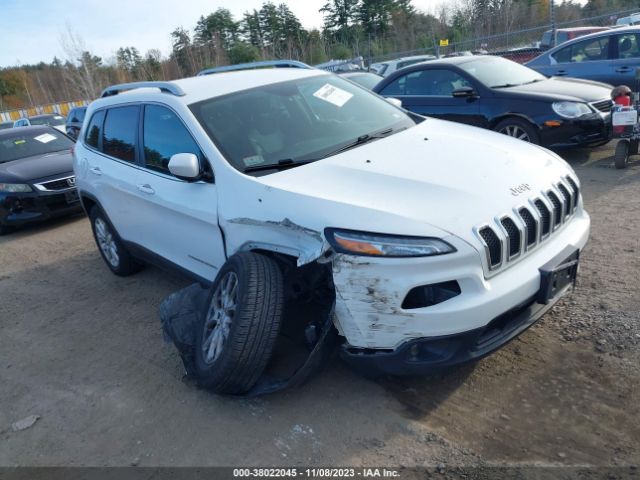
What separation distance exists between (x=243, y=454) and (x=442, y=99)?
6540 millimetres

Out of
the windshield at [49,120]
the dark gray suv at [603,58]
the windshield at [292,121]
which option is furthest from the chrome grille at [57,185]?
the windshield at [49,120]

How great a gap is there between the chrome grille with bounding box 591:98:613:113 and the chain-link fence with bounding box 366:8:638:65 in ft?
29.3

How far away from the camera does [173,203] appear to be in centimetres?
386

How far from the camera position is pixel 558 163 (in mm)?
3480

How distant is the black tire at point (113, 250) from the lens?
5309 mm

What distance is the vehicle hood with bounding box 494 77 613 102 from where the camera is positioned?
701 cm

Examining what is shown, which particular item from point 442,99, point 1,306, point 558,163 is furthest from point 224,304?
point 442,99

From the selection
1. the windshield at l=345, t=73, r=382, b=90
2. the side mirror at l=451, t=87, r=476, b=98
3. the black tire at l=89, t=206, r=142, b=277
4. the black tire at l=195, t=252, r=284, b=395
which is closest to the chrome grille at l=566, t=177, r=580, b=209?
the black tire at l=195, t=252, r=284, b=395

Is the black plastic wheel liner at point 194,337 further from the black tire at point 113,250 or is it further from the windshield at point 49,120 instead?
the windshield at point 49,120

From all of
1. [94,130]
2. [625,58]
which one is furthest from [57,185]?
[625,58]

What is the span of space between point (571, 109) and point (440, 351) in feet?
17.8

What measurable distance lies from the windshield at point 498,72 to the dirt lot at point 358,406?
3.93 meters

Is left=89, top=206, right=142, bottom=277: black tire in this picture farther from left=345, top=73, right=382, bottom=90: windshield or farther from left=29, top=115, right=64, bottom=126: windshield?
left=29, top=115, right=64, bottom=126: windshield

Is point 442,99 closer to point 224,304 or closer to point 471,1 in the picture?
point 224,304
